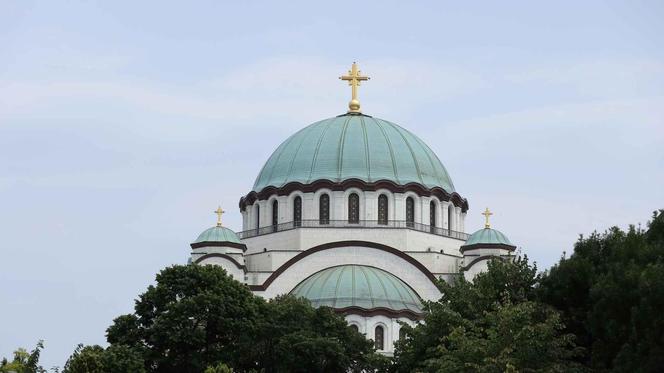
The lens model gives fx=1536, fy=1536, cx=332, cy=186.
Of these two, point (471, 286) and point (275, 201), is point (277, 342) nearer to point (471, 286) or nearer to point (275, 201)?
point (471, 286)

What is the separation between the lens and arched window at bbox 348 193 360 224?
6912cm

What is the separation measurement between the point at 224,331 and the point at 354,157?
1753 cm

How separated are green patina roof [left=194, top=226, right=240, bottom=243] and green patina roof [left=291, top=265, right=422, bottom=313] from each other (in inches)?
172

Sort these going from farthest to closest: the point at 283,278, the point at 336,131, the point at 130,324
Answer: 1. the point at 336,131
2. the point at 283,278
3. the point at 130,324

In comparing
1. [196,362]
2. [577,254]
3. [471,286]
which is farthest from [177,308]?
[577,254]

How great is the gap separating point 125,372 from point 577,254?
15.1 meters

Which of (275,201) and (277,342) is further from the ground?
(275,201)

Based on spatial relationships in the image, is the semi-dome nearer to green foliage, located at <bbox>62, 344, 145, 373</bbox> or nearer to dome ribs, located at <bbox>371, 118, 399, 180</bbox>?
dome ribs, located at <bbox>371, 118, 399, 180</bbox>

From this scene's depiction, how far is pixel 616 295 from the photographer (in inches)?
1634

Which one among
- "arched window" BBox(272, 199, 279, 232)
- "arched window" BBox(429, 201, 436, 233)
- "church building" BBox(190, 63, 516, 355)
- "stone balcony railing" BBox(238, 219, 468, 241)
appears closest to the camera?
"church building" BBox(190, 63, 516, 355)

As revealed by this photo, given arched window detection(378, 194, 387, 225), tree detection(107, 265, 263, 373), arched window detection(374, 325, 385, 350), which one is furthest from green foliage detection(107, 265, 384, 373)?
arched window detection(378, 194, 387, 225)

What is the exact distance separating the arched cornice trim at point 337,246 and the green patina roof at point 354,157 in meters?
3.46

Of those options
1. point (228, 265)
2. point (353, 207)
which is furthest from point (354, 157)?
point (228, 265)

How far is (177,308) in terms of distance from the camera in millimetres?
53938
